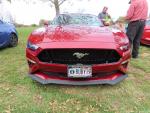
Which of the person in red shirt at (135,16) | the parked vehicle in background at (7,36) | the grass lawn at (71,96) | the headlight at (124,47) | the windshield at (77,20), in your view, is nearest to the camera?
the grass lawn at (71,96)

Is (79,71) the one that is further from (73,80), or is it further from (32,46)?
(32,46)

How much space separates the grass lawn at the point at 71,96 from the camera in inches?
142

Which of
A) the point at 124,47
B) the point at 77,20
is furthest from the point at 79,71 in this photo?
the point at 77,20

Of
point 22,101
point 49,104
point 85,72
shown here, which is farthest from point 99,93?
point 22,101

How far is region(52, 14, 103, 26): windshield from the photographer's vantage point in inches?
216

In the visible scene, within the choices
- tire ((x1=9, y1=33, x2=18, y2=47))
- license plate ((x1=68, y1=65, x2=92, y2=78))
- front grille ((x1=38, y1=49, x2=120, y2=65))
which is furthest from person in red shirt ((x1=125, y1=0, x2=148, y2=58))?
tire ((x1=9, y1=33, x2=18, y2=47))

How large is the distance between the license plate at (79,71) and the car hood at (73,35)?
439mm

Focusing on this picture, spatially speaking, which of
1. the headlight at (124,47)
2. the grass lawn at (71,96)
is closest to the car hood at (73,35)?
the headlight at (124,47)

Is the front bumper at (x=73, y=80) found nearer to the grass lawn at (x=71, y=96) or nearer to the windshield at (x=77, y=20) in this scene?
the grass lawn at (x=71, y=96)

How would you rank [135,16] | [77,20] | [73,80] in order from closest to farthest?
[73,80]
[77,20]
[135,16]

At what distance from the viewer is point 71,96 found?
156 inches

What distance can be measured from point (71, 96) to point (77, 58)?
1.95 ft

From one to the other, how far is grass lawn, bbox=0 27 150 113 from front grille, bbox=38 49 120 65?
1.72 feet

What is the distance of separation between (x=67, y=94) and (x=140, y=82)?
145 centimetres
